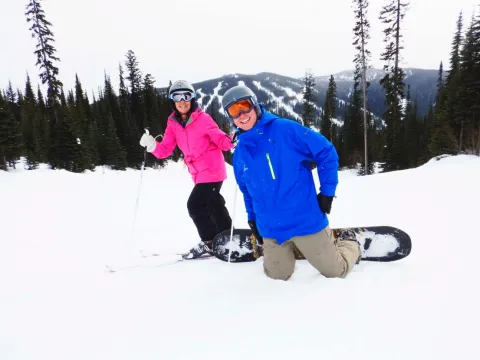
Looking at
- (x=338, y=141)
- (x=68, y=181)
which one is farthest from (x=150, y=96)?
(x=68, y=181)

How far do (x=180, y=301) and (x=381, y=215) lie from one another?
4658 millimetres

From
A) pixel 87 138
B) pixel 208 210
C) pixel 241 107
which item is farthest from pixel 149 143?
pixel 87 138

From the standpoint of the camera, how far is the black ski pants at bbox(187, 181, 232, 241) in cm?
368

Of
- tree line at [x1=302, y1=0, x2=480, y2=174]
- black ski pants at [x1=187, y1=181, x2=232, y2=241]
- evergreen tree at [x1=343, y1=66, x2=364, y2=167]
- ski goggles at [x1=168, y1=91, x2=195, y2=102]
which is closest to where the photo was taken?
ski goggles at [x1=168, y1=91, x2=195, y2=102]

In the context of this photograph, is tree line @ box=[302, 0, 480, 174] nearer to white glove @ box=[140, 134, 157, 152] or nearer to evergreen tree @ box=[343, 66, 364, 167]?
evergreen tree @ box=[343, 66, 364, 167]

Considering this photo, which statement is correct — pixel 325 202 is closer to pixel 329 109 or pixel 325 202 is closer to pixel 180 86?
pixel 180 86

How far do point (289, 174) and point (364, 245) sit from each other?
4.44 feet

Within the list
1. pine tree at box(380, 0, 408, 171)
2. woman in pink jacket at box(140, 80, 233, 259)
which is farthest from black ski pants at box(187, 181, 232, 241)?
pine tree at box(380, 0, 408, 171)

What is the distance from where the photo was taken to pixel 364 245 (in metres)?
3.05

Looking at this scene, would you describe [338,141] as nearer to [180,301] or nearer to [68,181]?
[68,181]

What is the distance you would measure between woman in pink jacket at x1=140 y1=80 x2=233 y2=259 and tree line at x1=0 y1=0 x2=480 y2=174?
→ 14309 millimetres

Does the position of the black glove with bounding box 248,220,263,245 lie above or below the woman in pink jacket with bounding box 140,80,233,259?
below

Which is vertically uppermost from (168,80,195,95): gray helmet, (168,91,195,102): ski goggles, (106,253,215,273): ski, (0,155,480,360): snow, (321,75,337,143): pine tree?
(321,75,337,143): pine tree

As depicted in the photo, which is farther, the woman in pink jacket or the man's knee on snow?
the woman in pink jacket
